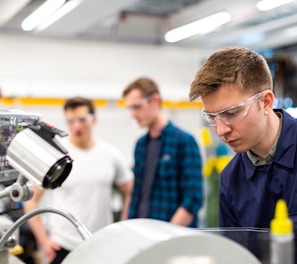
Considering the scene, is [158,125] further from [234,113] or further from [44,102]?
[44,102]

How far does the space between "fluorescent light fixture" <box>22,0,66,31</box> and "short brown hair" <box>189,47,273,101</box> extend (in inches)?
98.7

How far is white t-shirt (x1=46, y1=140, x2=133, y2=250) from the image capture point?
249cm

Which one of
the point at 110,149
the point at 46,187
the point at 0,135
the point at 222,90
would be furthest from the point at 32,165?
the point at 110,149

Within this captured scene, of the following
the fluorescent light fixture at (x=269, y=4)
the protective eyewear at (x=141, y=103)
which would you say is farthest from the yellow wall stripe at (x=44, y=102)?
the protective eyewear at (x=141, y=103)

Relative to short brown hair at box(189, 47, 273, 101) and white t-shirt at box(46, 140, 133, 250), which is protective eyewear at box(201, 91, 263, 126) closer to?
short brown hair at box(189, 47, 273, 101)

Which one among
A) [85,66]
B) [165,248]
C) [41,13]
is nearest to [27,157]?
[165,248]

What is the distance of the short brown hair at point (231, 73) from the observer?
120cm

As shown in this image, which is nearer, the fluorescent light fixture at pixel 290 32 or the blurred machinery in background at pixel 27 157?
the blurred machinery in background at pixel 27 157

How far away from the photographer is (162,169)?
2449mm

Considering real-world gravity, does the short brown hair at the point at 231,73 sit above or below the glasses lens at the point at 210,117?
above

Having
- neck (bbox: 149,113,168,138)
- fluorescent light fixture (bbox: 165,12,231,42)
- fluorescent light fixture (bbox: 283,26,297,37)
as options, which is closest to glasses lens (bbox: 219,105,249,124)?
neck (bbox: 149,113,168,138)

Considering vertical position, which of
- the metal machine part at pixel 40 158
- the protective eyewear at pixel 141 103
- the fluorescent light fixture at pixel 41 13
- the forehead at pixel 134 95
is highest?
the fluorescent light fixture at pixel 41 13

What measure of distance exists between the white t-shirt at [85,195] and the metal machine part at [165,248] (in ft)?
5.81

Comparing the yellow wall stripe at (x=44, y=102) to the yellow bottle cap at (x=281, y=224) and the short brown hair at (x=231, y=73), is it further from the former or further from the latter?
the yellow bottle cap at (x=281, y=224)
